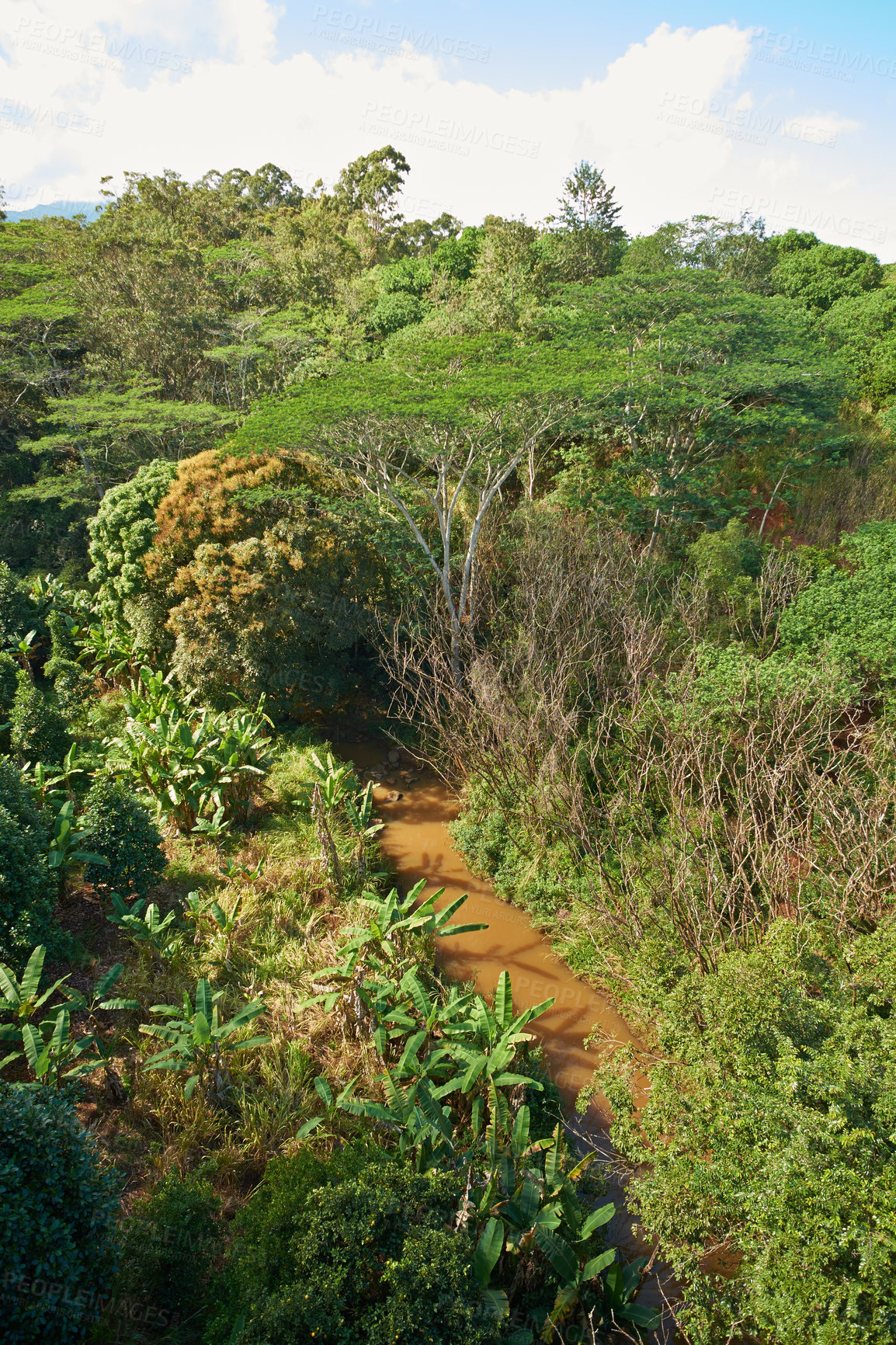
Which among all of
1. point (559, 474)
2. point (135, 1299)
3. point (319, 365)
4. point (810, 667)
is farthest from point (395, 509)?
point (135, 1299)

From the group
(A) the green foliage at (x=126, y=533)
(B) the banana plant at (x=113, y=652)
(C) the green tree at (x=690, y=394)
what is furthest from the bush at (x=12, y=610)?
(C) the green tree at (x=690, y=394)

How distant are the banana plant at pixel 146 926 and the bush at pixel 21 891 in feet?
2.14

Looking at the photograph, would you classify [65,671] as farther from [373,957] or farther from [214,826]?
[373,957]

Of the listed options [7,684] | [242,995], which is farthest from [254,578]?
[242,995]

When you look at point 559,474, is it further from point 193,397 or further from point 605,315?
point 193,397

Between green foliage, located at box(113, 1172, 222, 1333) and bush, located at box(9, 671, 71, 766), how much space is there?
268 inches

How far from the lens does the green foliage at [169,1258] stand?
4309mm

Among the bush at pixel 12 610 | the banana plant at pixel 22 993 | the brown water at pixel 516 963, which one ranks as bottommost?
the brown water at pixel 516 963

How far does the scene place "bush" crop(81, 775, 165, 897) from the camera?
299 inches

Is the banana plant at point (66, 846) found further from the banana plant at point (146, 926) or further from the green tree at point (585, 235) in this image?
the green tree at point (585, 235)

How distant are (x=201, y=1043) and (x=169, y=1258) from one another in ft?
5.31

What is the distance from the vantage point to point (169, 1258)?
4340 millimetres

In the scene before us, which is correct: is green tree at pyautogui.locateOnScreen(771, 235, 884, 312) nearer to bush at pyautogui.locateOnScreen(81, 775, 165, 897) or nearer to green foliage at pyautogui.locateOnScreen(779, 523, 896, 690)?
green foliage at pyautogui.locateOnScreen(779, 523, 896, 690)

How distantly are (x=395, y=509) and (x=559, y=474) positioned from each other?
4302 mm
